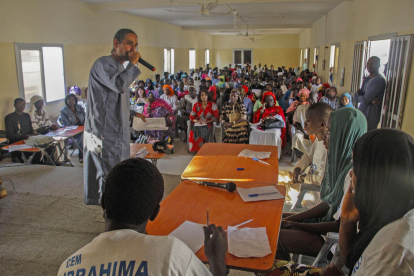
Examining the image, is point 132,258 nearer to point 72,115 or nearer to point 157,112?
point 72,115

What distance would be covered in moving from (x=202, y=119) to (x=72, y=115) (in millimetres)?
2453

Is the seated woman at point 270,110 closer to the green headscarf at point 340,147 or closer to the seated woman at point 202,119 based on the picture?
the seated woman at point 202,119

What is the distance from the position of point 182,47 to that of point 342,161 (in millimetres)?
16032

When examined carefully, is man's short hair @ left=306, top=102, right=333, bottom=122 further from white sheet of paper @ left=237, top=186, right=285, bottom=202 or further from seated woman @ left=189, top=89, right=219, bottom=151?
seated woman @ left=189, top=89, right=219, bottom=151

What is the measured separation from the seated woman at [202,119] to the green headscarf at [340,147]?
3879 millimetres

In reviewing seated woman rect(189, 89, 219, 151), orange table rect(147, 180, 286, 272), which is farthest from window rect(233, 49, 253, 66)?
orange table rect(147, 180, 286, 272)

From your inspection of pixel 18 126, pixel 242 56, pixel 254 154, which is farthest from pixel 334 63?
pixel 242 56

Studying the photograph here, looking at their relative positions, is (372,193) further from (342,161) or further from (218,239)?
(342,161)

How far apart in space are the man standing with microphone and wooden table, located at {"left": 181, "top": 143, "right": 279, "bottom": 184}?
0.60m

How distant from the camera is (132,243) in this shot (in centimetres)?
100

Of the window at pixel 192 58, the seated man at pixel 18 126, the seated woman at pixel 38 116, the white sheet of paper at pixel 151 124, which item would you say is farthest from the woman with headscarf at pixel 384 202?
the window at pixel 192 58

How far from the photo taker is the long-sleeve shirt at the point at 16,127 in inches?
201

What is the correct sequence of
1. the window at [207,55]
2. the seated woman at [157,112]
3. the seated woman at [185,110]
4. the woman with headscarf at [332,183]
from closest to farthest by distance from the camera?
the woman with headscarf at [332,183], the seated woman at [157,112], the seated woman at [185,110], the window at [207,55]

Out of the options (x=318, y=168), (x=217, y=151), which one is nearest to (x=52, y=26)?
(x=217, y=151)
